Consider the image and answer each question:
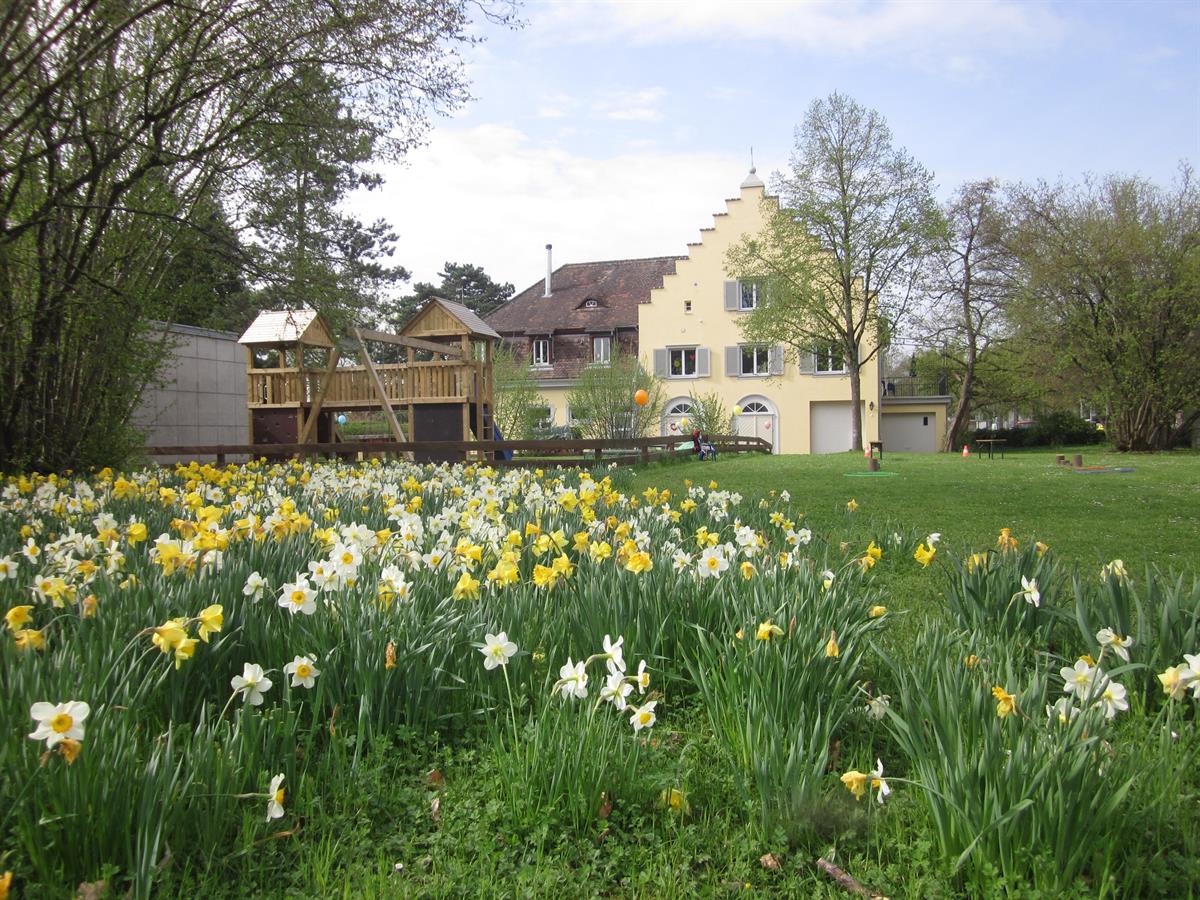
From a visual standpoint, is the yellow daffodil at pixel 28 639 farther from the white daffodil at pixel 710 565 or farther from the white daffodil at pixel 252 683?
the white daffodil at pixel 710 565

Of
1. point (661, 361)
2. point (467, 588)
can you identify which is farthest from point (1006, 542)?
point (661, 361)

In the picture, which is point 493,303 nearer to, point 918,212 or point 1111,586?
point 918,212

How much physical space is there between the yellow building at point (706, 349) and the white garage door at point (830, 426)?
5cm

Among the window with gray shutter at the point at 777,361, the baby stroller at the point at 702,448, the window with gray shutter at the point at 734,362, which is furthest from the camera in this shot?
the window with gray shutter at the point at 734,362

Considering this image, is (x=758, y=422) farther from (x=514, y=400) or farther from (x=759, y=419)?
(x=514, y=400)

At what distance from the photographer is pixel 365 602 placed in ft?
10.2

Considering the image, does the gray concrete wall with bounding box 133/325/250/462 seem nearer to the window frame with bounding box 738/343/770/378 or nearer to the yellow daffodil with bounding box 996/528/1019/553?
the yellow daffodil with bounding box 996/528/1019/553

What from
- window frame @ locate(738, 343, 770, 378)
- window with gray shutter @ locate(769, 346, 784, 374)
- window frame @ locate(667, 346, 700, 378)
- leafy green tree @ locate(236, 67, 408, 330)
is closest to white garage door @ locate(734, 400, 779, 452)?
window frame @ locate(738, 343, 770, 378)

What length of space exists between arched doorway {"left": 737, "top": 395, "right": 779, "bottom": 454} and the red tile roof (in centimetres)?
719

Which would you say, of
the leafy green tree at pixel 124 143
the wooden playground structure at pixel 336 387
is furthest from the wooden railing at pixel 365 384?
the leafy green tree at pixel 124 143

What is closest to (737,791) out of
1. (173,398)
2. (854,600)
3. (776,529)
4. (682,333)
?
(854,600)

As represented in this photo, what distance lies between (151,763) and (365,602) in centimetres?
114

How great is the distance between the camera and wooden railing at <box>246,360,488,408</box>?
19.8 metres

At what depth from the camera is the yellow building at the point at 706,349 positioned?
37875mm
